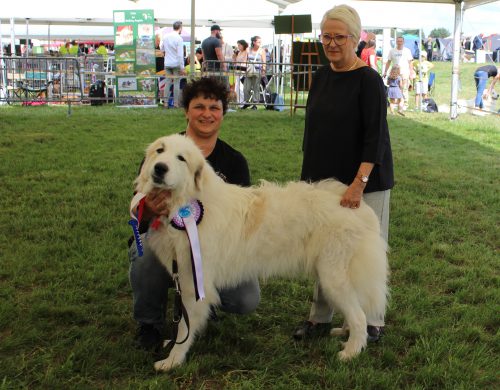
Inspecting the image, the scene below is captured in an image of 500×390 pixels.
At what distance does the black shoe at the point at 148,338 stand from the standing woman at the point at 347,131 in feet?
2.88

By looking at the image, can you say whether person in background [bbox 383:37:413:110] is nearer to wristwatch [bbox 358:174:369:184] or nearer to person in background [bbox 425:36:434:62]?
wristwatch [bbox 358:174:369:184]

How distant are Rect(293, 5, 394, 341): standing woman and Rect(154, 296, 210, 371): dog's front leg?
2.35 ft

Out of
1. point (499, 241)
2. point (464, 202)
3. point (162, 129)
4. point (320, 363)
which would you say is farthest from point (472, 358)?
point (162, 129)

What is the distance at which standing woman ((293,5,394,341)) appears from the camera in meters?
3.02

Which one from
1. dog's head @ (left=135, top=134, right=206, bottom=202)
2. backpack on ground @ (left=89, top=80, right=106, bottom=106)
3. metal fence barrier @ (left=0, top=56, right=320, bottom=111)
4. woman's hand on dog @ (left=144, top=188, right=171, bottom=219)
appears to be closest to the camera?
dog's head @ (left=135, top=134, right=206, bottom=202)

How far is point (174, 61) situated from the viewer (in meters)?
13.8

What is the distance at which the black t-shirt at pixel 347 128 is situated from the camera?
9.95 feet

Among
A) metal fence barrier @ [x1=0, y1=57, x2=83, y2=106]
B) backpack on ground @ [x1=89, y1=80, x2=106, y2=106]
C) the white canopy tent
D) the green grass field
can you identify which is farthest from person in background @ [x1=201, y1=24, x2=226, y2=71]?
the green grass field

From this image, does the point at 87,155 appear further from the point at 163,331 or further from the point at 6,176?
the point at 163,331

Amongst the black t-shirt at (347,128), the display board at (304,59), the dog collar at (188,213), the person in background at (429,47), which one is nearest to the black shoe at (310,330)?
the black t-shirt at (347,128)

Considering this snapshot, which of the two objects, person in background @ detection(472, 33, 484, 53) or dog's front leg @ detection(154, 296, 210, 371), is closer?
dog's front leg @ detection(154, 296, 210, 371)

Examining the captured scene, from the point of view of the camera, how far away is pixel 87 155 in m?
7.92

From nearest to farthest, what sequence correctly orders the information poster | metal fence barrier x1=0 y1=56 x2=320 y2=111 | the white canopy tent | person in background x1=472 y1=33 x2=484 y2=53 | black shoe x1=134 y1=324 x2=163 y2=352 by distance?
black shoe x1=134 y1=324 x2=163 y2=352 < metal fence barrier x1=0 y1=56 x2=320 y2=111 < the information poster < the white canopy tent < person in background x1=472 y1=33 x2=484 y2=53

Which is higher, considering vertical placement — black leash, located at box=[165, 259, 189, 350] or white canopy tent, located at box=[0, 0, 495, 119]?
white canopy tent, located at box=[0, 0, 495, 119]
